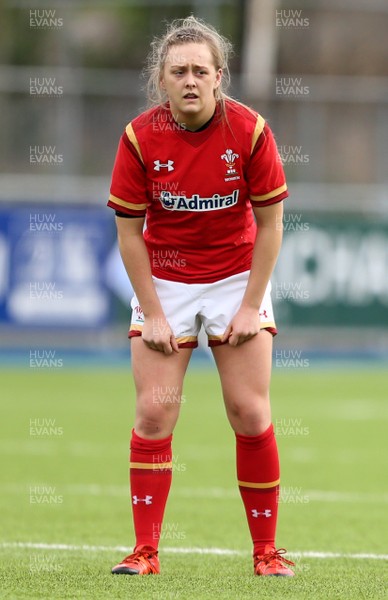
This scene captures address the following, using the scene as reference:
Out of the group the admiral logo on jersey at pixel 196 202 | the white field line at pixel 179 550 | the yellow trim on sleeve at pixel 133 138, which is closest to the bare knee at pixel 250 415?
the admiral logo on jersey at pixel 196 202

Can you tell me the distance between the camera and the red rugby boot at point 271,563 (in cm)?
510

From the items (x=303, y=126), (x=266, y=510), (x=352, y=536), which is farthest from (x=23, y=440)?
(x=303, y=126)

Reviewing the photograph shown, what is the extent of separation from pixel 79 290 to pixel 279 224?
12.1 m

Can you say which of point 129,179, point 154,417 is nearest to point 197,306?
point 154,417

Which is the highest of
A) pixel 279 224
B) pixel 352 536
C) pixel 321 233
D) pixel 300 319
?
pixel 279 224

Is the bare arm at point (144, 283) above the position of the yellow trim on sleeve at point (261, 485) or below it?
above

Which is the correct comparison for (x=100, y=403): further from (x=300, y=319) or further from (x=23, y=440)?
(x=300, y=319)

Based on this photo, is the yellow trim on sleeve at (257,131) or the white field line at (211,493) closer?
the yellow trim on sleeve at (257,131)

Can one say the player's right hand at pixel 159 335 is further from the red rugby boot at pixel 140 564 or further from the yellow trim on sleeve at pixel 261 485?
the red rugby boot at pixel 140 564

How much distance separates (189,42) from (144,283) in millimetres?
923

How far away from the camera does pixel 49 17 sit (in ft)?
72.0

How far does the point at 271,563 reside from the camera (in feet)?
16.9

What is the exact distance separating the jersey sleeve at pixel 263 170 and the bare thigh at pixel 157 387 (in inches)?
26.3

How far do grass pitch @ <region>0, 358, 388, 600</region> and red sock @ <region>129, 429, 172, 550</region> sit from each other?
19cm
